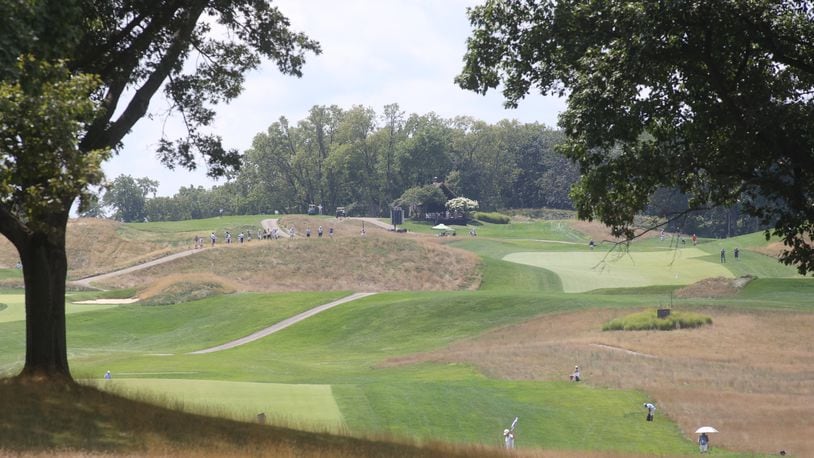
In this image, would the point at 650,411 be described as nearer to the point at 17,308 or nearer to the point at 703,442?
the point at 703,442

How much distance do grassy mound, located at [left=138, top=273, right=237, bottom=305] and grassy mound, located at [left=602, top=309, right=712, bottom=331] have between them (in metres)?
37.7

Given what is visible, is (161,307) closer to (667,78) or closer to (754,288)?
(754,288)

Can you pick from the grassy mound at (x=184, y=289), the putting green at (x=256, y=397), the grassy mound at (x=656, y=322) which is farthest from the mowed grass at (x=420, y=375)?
the grassy mound at (x=184, y=289)

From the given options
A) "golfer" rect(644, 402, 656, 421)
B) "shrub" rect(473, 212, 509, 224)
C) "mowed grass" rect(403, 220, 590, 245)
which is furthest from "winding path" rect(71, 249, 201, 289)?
"shrub" rect(473, 212, 509, 224)

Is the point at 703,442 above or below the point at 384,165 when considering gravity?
below

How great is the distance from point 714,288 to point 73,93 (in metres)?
60.1

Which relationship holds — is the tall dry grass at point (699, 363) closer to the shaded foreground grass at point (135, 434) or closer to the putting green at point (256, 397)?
the putting green at point (256, 397)

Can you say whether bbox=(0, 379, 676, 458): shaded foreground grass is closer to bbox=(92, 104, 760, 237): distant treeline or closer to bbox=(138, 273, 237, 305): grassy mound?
bbox=(138, 273, 237, 305): grassy mound

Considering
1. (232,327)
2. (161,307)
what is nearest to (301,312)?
(232,327)

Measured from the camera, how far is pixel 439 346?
52125mm

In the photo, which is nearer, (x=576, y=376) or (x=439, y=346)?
(x=576, y=376)

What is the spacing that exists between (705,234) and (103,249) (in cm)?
10450

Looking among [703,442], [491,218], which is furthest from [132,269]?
[491,218]

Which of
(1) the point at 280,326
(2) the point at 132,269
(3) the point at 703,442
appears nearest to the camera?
(3) the point at 703,442
